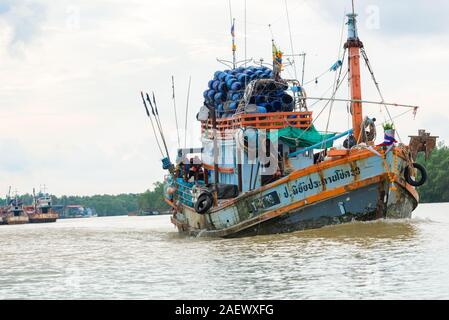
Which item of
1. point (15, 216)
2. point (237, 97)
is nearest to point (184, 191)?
point (237, 97)

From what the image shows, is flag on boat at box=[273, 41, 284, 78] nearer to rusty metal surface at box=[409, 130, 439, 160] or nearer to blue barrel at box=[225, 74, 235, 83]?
blue barrel at box=[225, 74, 235, 83]

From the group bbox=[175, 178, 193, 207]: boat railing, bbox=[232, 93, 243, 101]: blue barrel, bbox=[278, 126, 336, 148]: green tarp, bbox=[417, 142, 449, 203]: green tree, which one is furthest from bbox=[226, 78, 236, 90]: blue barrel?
bbox=[417, 142, 449, 203]: green tree

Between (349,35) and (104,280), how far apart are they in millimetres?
14494

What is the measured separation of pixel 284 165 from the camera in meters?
28.5

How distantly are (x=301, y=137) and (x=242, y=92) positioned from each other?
4.26m

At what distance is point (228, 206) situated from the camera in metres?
27.6

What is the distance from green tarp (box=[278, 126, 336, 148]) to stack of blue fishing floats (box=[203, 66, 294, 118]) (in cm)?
145

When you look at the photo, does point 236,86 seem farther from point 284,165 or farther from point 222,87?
point 284,165

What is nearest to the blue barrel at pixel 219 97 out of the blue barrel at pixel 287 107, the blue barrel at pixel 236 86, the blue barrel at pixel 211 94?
the blue barrel at pixel 211 94

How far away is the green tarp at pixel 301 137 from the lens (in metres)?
28.2

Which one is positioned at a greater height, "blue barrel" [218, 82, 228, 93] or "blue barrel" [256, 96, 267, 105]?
"blue barrel" [218, 82, 228, 93]

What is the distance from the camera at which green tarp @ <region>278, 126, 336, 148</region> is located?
92.4 feet
